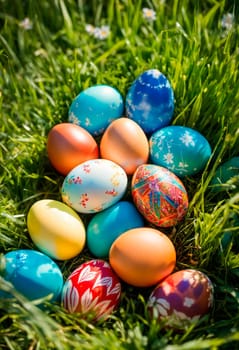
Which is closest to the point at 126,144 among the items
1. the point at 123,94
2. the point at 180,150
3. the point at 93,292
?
the point at 180,150

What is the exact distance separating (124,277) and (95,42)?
105cm

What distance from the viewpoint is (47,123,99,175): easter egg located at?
1.70 metres

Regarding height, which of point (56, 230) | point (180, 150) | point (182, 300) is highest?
point (180, 150)

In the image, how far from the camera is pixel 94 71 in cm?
202

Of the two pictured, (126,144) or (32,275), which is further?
(126,144)

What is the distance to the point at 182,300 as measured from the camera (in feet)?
4.78

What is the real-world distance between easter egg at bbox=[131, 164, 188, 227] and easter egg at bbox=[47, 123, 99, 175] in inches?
7.3

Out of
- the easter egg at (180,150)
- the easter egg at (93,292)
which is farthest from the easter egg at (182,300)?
the easter egg at (180,150)

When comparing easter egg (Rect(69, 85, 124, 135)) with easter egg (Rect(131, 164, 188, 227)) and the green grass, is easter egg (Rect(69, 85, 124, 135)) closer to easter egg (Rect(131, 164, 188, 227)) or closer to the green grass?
the green grass

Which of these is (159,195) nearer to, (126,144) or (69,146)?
(126,144)

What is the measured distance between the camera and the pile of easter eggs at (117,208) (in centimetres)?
150

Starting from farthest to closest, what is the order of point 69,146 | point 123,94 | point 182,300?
point 123,94, point 69,146, point 182,300

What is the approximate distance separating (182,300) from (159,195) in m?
0.31

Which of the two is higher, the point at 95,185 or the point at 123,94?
the point at 123,94
